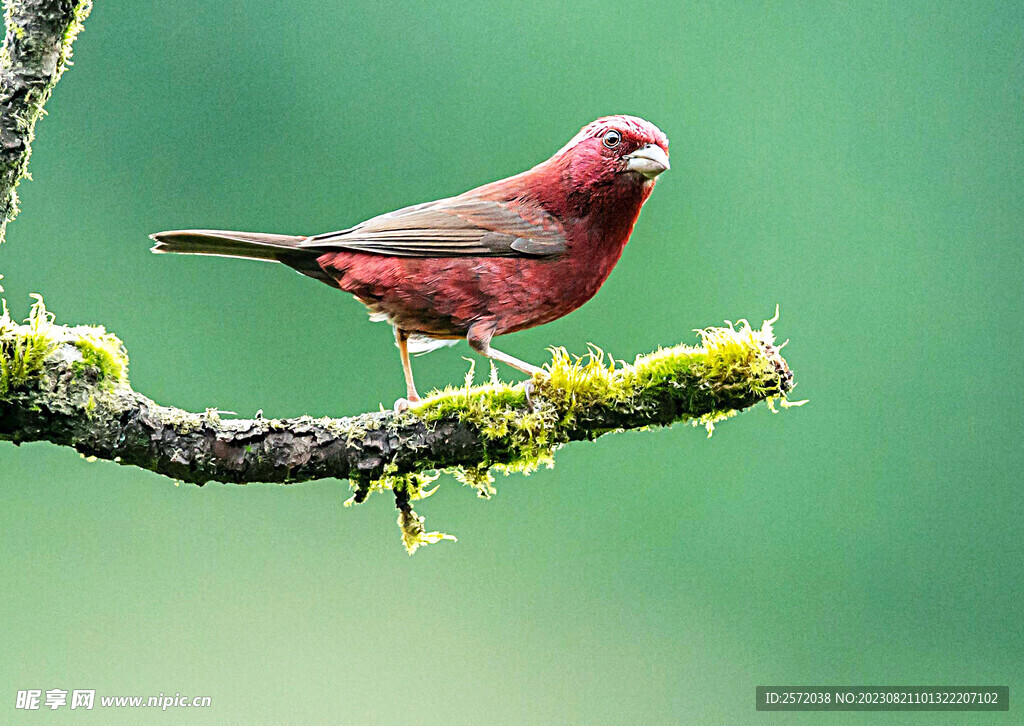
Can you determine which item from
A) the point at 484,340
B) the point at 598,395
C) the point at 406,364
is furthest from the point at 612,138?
the point at 406,364

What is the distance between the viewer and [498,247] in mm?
3643

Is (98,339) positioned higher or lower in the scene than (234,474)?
higher

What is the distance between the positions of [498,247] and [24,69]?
159cm

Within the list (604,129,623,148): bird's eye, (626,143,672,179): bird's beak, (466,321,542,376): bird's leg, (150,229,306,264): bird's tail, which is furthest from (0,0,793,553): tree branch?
(604,129,623,148): bird's eye

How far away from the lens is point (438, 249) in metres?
3.67

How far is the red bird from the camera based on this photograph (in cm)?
359

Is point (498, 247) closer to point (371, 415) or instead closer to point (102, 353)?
point (371, 415)

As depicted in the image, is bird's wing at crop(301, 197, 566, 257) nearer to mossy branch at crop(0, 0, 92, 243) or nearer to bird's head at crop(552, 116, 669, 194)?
bird's head at crop(552, 116, 669, 194)

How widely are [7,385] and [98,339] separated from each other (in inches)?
12.0

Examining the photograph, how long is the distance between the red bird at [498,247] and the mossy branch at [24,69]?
0.61 meters

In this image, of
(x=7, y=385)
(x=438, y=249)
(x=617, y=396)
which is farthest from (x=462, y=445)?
(x=7, y=385)

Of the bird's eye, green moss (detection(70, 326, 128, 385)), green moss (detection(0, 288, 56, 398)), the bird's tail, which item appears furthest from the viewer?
the bird's eye

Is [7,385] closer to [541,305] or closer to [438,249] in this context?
[438,249]

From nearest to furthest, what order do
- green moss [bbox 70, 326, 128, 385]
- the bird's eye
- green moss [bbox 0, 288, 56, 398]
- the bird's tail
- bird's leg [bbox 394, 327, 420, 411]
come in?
1. green moss [bbox 0, 288, 56, 398]
2. green moss [bbox 70, 326, 128, 385]
3. the bird's tail
4. the bird's eye
5. bird's leg [bbox 394, 327, 420, 411]
